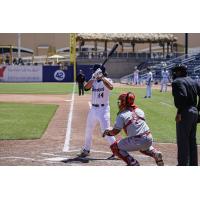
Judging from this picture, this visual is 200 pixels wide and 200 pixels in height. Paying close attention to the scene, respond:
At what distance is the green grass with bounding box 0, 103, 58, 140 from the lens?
13136 mm

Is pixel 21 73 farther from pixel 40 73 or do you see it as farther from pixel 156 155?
pixel 156 155

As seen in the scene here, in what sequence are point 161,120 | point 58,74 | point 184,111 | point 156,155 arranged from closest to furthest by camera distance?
point 184,111, point 156,155, point 161,120, point 58,74

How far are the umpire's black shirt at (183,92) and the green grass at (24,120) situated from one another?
517cm

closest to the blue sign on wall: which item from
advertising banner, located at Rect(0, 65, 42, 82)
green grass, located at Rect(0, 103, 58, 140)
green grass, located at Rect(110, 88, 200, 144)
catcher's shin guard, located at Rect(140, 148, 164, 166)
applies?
advertising banner, located at Rect(0, 65, 42, 82)

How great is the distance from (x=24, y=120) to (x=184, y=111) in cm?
886

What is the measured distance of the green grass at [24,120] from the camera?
1314 centimetres

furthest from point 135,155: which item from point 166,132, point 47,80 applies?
point 47,80

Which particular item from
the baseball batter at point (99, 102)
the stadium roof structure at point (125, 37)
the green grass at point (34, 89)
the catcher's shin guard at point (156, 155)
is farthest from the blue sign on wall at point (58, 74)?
the catcher's shin guard at point (156, 155)

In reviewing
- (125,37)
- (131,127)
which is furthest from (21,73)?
(131,127)

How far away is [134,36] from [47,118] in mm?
29974

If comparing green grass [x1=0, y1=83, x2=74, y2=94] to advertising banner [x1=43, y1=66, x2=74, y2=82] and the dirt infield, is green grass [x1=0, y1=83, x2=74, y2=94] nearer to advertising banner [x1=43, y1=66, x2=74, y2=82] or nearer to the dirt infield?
advertising banner [x1=43, y1=66, x2=74, y2=82]

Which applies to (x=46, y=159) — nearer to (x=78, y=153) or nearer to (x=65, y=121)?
(x=78, y=153)

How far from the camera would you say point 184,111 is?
27.8 feet

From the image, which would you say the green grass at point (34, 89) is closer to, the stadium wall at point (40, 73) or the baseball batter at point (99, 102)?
the stadium wall at point (40, 73)
